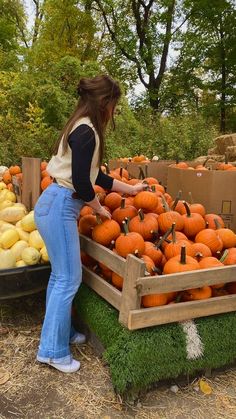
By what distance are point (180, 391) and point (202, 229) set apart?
118cm

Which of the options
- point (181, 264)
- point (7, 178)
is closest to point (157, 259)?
point (181, 264)

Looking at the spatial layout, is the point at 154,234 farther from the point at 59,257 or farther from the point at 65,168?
the point at 65,168

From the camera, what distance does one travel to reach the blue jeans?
2689 mm

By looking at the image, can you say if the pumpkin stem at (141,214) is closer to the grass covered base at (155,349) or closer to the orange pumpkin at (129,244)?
the orange pumpkin at (129,244)

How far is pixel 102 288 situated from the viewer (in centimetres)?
284

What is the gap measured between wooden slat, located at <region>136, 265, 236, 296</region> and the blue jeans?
59 cm

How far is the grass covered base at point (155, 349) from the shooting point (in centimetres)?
241

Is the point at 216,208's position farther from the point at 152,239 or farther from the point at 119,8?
the point at 119,8

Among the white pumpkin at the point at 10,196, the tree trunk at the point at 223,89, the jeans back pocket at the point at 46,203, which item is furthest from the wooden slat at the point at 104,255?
the tree trunk at the point at 223,89

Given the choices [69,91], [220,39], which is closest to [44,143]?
[69,91]

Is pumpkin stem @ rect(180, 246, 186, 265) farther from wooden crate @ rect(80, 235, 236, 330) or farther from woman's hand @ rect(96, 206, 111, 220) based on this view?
woman's hand @ rect(96, 206, 111, 220)

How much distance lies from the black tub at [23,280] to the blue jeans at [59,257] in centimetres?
31

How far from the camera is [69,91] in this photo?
9570 mm

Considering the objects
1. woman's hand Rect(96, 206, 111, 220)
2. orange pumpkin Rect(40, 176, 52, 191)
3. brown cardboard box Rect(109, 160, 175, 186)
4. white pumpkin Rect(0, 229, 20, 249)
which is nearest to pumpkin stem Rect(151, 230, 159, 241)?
woman's hand Rect(96, 206, 111, 220)
